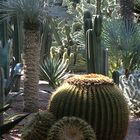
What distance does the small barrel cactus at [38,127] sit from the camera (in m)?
5.68

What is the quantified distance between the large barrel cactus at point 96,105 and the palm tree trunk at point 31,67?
2269 millimetres

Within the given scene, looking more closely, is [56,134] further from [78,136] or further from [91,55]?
[91,55]

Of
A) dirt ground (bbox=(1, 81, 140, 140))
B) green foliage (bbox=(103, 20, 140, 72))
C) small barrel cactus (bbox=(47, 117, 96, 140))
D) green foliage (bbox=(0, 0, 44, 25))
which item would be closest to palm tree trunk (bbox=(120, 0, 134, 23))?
green foliage (bbox=(103, 20, 140, 72))

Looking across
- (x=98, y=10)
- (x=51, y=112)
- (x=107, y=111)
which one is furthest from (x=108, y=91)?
(x=98, y=10)

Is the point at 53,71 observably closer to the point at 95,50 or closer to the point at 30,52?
the point at 95,50

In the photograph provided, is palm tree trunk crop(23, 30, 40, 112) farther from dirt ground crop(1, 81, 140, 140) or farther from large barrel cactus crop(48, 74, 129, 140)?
large barrel cactus crop(48, 74, 129, 140)

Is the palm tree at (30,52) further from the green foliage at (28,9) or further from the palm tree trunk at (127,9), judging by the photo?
the palm tree trunk at (127,9)

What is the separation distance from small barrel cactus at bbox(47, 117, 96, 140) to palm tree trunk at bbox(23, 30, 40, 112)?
9.78 ft

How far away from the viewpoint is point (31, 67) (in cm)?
829

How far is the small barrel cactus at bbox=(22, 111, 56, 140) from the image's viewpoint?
5.68 m

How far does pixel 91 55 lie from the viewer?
9.36m

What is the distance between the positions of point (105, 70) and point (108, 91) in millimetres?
3530

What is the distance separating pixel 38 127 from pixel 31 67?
270cm

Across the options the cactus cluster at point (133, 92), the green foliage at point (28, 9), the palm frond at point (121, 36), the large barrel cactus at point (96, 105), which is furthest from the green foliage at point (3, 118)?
the palm frond at point (121, 36)
